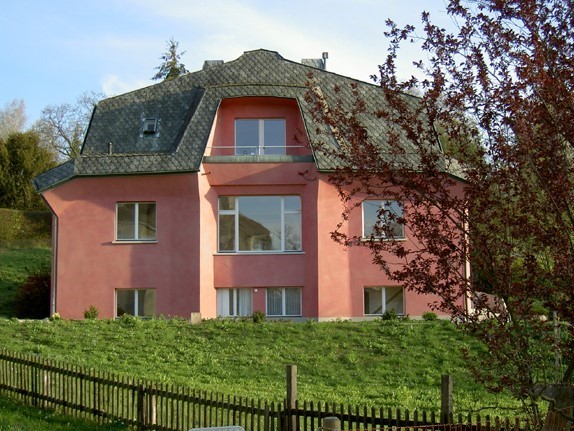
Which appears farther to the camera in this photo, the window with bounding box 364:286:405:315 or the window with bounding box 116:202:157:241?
the window with bounding box 116:202:157:241

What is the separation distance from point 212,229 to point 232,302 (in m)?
2.50

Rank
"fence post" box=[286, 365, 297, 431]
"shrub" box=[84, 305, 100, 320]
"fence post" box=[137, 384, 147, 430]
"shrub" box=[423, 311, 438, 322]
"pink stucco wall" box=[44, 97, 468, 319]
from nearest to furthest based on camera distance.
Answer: "fence post" box=[286, 365, 297, 431]
"fence post" box=[137, 384, 147, 430]
"shrub" box=[423, 311, 438, 322]
"shrub" box=[84, 305, 100, 320]
"pink stucco wall" box=[44, 97, 468, 319]

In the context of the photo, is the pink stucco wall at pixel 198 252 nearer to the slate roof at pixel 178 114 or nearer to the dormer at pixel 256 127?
the dormer at pixel 256 127

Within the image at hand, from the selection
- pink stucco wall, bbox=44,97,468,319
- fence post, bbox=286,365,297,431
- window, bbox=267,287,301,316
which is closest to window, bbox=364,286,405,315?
pink stucco wall, bbox=44,97,468,319

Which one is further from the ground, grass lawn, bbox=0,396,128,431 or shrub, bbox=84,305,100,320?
shrub, bbox=84,305,100,320

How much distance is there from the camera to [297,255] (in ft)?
84.9

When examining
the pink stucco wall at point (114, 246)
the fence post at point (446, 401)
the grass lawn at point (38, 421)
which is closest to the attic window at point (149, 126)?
the pink stucco wall at point (114, 246)

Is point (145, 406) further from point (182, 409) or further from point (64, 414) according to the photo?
point (64, 414)

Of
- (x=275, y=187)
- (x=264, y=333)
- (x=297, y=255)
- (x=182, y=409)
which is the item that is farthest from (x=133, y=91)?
(x=182, y=409)

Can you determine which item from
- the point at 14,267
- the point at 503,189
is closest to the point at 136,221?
the point at 14,267

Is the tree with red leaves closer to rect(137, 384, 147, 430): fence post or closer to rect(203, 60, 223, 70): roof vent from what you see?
rect(137, 384, 147, 430): fence post

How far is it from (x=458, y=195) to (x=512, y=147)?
71cm

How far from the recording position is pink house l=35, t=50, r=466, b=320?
2539 cm

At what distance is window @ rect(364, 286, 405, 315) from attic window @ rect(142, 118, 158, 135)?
896 cm
